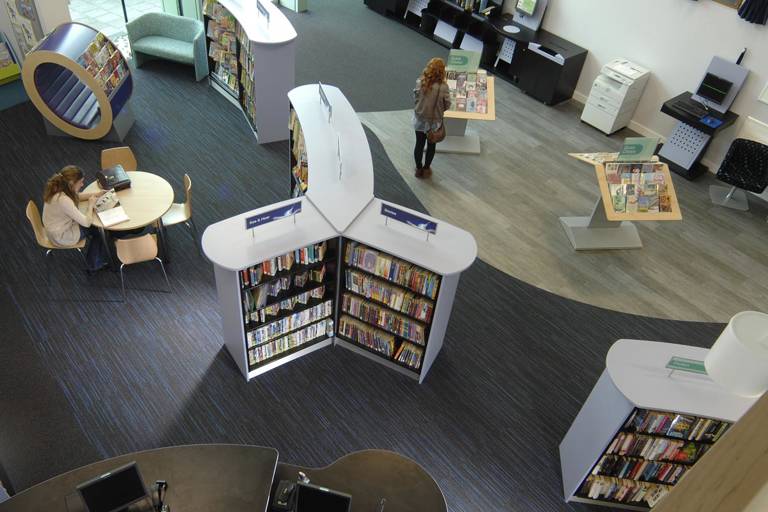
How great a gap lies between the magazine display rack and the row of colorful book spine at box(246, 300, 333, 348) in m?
4.09

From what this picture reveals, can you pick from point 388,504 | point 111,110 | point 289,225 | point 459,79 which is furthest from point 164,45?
point 388,504

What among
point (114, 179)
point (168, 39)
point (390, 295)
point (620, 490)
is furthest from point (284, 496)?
point (168, 39)

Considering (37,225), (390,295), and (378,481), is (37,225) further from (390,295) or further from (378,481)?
(378,481)

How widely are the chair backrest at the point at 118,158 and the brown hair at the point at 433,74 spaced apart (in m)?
3.47

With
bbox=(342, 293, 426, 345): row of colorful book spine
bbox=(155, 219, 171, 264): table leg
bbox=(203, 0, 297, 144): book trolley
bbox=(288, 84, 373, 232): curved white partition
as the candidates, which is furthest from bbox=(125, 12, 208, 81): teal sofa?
bbox=(342, 293, 426, 345): row of colorful book spine

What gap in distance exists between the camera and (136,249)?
604 centimetres

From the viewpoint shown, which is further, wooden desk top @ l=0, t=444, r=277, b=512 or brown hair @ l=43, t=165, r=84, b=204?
brown hair @ l=43, t=165, r=84, b=204

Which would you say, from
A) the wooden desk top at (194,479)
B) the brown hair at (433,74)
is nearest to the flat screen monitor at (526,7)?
the brown hair at (433,74)

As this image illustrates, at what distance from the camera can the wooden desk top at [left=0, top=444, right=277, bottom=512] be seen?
3870 millimetres

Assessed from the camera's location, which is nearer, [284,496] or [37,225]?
[284,496]

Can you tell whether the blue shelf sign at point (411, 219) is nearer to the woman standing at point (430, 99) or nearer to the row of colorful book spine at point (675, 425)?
the row of colorful book spine at point (675, 425)

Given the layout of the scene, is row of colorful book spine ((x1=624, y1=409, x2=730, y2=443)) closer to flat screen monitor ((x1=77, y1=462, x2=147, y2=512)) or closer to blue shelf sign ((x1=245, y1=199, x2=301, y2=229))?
blue shelf sign ((x1=245, y1=199, x2=301, y2=229))

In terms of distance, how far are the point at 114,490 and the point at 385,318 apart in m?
2.72

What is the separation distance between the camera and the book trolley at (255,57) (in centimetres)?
779
